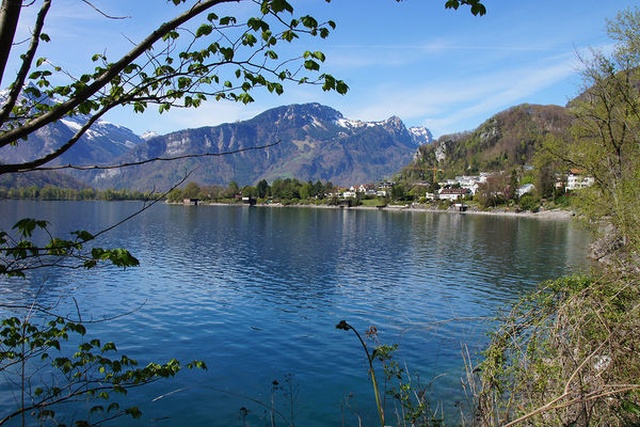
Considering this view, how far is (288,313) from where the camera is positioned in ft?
77.6

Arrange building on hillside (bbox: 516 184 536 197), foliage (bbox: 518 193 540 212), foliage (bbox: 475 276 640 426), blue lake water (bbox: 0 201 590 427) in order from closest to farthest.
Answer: foliage (bbox: 475 276 640 426) < blue lake water (bbox: 0 201 590 427) < foliage (bbox: 518 193 540 212) < building on hillside (bbox: 516 184 536 197)

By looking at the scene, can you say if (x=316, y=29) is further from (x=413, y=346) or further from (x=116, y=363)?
(x=413, y=346)

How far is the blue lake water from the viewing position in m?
13.7

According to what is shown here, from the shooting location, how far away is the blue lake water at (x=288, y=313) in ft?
44.9

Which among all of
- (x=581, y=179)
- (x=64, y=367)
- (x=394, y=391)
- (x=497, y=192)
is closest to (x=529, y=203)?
(x=497, y=192)

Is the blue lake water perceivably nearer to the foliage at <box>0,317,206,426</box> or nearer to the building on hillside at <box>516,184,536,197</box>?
the foliage at <box>0,317,206,426</box>

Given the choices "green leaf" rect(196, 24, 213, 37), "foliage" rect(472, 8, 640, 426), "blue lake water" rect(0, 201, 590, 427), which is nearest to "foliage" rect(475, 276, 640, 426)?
"foliage" rect(472, 8, 640, 426)

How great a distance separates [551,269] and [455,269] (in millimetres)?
8495

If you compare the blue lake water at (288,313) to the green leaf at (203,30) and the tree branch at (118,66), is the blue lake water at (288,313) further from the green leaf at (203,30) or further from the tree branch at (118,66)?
the green leaf at (203,30)

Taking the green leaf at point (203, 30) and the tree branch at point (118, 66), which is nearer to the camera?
the tree branch at point (118, 66)

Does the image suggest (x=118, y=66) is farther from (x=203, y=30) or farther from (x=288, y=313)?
(x=288, y=313)

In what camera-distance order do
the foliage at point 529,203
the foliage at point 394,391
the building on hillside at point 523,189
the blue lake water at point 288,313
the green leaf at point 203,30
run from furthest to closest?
the building on hillside at point 523,189
the foliage at point 529,203
the blue lake water at point 288,313
the green leaf at point 203,30
the foliage at point 394,391

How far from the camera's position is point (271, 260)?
42781 mm

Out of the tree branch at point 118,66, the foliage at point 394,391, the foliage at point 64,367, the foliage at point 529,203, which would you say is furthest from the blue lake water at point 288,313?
the foliage at point 529,203
